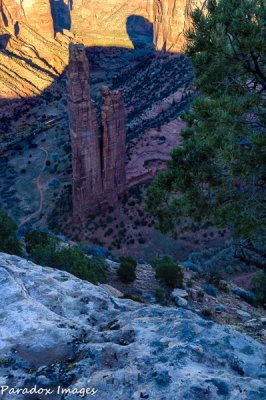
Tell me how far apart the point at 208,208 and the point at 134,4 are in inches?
6218

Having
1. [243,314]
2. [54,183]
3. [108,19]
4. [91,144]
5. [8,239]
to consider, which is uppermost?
[108,19]

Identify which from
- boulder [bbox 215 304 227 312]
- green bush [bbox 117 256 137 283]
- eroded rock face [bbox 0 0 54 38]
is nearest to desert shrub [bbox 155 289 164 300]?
green bush [bbox 117 256 137 283]

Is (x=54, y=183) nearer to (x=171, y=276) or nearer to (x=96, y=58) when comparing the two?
(x=171, y=276)

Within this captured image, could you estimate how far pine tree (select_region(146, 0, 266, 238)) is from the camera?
257 inches

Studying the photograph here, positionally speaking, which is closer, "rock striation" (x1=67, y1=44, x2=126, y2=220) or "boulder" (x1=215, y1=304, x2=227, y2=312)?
"boulder" (x1=215, y1=304, x2=227, y2=312)

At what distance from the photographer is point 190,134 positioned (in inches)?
356

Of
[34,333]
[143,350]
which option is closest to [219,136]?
[143,350]

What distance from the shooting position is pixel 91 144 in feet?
84.1

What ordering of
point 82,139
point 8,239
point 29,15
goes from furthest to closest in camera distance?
1. point 29,15
2. point 82,139
3. point 8,239

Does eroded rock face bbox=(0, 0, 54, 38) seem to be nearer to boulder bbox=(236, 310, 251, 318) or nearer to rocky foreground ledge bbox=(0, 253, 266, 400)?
boulder bbox=(236, 310, 251, 318)

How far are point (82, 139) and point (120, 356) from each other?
2267cm

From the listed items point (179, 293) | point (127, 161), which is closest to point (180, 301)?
point (179, 293)

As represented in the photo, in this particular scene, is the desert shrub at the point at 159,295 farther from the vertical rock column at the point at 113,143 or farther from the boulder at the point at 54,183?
the boulder at the point at 54,183

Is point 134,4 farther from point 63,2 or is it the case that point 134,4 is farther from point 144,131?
point 144,131
